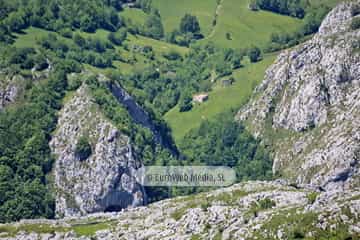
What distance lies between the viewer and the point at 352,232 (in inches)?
7810

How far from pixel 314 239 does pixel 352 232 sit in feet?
24.8

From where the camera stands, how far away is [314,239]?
199875mm
